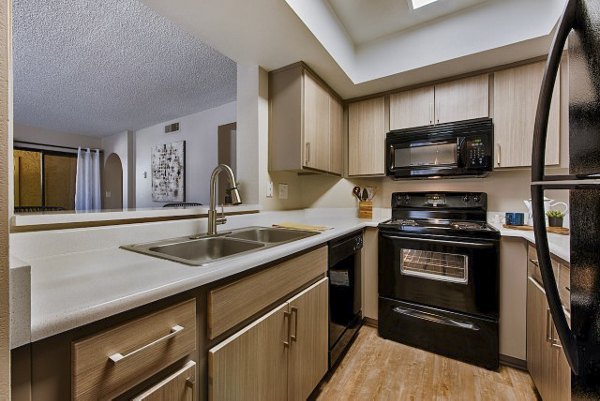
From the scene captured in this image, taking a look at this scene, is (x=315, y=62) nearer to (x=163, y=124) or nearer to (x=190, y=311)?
(x=190, y=311)

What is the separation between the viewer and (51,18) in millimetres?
1928

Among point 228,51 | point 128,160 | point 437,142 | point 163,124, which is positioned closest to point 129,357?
point 228,51

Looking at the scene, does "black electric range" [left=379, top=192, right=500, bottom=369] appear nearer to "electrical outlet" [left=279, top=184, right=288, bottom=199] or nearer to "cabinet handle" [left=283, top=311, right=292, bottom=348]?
"electrical outlet" [left=279, top=184, right=288, bottom=199]

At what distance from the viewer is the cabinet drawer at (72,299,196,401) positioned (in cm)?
51

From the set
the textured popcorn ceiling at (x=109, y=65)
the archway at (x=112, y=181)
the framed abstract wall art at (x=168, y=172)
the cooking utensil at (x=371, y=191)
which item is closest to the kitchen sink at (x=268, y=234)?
the cooking utensil at (x=371, y=191)

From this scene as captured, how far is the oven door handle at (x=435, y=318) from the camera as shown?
5.59 feet

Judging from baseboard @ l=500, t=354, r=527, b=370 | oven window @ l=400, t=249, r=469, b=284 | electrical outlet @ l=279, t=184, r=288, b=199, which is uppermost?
electrical outlet @ l=279, t=184, r=288, b=199

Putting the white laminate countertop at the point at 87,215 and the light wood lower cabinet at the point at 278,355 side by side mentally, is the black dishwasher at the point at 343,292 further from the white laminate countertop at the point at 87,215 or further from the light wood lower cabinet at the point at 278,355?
the white laminate countertop at the point at 87,215

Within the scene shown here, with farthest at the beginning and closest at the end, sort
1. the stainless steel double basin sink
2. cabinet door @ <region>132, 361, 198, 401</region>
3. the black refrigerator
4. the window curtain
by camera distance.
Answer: the window curtain, the stainless steel double basin sink, cabinet door @ <region>132, 361, 198, 401</region>, the black refrigerator

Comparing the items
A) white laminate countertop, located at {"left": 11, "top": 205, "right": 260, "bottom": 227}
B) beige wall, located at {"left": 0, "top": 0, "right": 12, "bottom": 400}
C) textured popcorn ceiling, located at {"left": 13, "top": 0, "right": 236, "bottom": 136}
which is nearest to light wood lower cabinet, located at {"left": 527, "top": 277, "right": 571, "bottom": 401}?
beige wall, located at {"left": 0, "top": 0, "right": 12, "bottom": 400}

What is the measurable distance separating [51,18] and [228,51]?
148 cm

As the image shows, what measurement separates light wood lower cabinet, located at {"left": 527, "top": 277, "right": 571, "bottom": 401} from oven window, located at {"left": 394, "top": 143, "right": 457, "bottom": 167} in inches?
38.5

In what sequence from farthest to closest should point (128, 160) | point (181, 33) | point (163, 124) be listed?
point (128, 160), point (163, 124), point (181, 33)

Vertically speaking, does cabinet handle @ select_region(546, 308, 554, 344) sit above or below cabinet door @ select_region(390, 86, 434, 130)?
below
